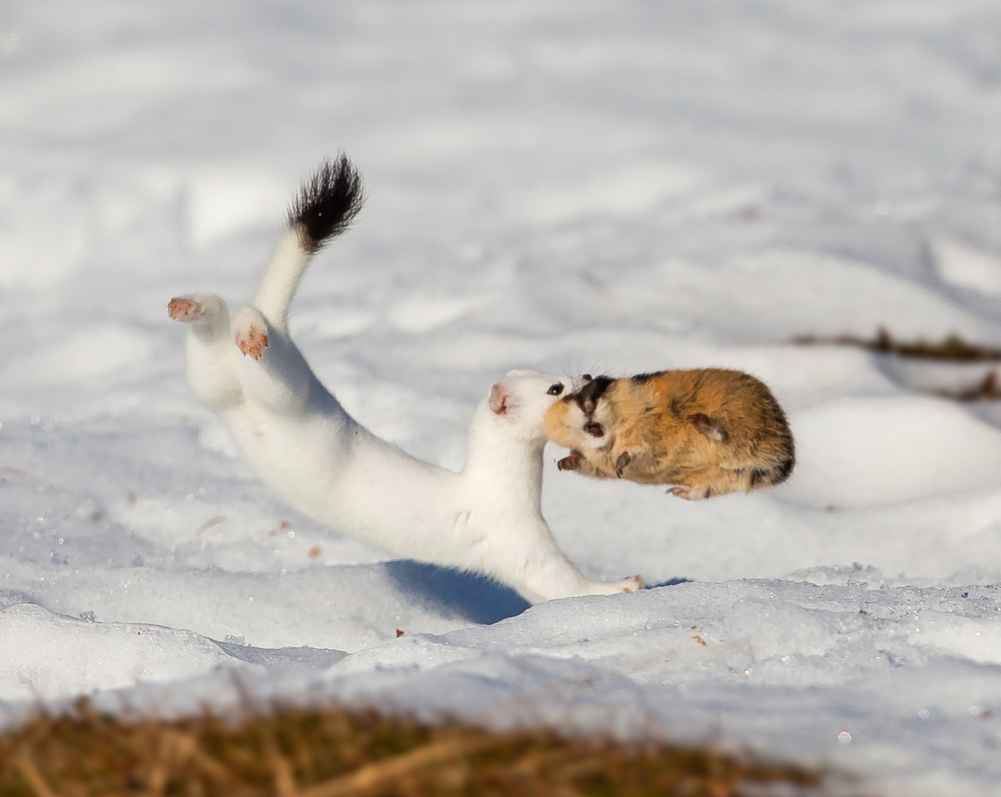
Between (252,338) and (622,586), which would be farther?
(622,586)

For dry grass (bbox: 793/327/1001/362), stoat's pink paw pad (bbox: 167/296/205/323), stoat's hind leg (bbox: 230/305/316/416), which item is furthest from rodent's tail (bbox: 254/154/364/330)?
dry grass (bbox: 793/327/1001/362)

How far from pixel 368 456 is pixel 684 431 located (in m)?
1.03

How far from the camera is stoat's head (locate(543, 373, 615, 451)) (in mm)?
3389

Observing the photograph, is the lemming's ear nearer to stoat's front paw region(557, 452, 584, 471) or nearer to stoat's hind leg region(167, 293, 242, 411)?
stoat's front paw region(557, 452, 584, 471)

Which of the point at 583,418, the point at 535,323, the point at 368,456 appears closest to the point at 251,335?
the point at 368,456

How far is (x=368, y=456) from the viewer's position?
365cm

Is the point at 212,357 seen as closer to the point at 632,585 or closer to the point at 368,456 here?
the point at 368,456

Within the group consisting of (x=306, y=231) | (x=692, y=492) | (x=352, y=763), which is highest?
(x=306, y=231)

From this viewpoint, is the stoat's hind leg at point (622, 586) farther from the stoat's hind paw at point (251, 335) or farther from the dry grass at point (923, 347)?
the dry grass at point (923, 347)

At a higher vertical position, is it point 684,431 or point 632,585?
point 684,431

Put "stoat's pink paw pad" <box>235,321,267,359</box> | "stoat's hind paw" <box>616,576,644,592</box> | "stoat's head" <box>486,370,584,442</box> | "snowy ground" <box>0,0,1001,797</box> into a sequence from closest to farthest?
"snowy ground" <box>0,0,1001,797</box>, "stoat's pink paw pad" <box>235,321,267,359</box>, "stoat's hind paw" <box>616,576,644,592</box>, "stoat's head" <box>486,370,584,442</box>

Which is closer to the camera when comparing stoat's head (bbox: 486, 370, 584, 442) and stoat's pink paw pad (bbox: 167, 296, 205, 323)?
stoat's pink paw pad (bbox: 167, 296, 205, 323)

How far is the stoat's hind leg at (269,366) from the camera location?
3.04 metres

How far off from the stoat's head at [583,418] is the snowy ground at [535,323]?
0.56m
